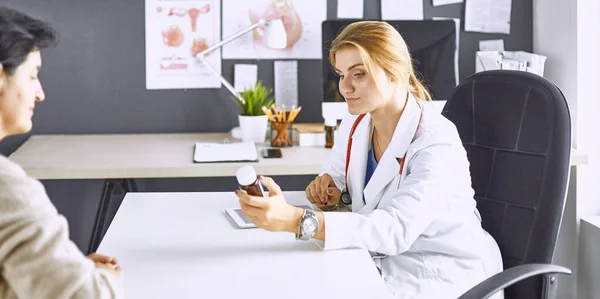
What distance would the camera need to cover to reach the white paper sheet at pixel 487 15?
128 inches

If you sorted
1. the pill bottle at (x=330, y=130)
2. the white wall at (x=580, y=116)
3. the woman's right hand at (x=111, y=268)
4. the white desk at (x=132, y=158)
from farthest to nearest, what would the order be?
1. the pill bottle at (x=330, y=130)
2. the white wall at (x=580, y=116)
3. the white desk at (x=132, y=158)
4. the woman's right hand at (x=111, y=268)

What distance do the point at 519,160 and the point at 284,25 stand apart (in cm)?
159

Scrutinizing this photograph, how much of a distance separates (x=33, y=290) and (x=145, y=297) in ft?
1.09

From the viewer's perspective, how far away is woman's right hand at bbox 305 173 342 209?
199cm

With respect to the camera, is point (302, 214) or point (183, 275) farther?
point (302, 214)

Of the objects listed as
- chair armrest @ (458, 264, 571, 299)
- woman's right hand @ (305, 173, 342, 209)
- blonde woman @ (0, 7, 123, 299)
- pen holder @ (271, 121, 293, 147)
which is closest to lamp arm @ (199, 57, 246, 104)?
pen holder @ (271, 121, 293, 147)

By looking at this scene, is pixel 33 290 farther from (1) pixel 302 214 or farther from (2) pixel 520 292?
(2) pixel 520 292

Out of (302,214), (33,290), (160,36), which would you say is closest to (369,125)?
(302,214)

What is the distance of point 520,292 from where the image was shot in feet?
5.81

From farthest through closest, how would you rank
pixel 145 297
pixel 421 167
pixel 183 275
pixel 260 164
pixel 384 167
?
1. pixel 260 164
2. pixel 384 167
3. pixel 421 167
4. pixel 183 275
5. pixel 145 297

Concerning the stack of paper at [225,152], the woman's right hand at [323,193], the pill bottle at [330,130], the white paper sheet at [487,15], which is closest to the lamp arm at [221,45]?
the stack of paper at [225,152]

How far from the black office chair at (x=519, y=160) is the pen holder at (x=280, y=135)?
1035mm

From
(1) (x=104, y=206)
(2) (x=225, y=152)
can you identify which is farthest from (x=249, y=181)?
(1) (x=104, y=206)

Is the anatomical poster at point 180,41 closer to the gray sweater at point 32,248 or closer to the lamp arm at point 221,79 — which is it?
the lamp arm at point 221,79
